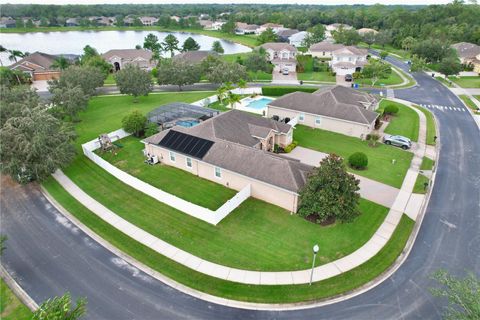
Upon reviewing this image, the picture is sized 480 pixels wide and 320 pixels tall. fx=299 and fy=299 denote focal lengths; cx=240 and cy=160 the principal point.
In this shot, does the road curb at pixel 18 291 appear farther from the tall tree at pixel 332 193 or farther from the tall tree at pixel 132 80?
the tall tree at pixel 132 80

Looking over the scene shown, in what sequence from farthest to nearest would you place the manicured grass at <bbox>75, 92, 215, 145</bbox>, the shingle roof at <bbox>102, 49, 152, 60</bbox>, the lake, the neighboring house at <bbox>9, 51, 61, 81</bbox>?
the lake < the shingle roof at <bbox>102, 49, 152, 60</bbox> < the neighboring house at <bbox>9, 51, 61, 81</bbox> < the manicured grass at <bbox>75, 92, 215, 145</bbox>

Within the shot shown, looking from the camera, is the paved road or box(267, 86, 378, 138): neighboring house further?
box(267, 86, 378, 138): neighboring house

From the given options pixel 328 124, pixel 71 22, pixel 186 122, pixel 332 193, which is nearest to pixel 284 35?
pixel 328 124

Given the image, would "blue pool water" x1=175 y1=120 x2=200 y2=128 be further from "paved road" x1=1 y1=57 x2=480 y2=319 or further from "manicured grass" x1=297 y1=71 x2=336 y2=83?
"manicured grass" x1=297 y1=71 x2=336 y2=83

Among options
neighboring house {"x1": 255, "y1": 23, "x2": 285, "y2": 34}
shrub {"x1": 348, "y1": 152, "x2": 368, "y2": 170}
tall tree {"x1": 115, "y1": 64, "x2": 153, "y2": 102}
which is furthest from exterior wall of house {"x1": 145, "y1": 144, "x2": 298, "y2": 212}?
neighboring house {"x1": 255, "y1": 23, "x2": 285, "y2": 34}

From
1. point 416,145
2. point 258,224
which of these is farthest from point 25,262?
point 416,145

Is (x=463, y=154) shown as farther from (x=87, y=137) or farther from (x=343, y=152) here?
(x=87, y=137)

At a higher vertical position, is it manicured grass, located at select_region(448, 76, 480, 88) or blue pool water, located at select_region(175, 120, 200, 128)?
blue pool water, located at select_region(175, 120, 200, 128)
